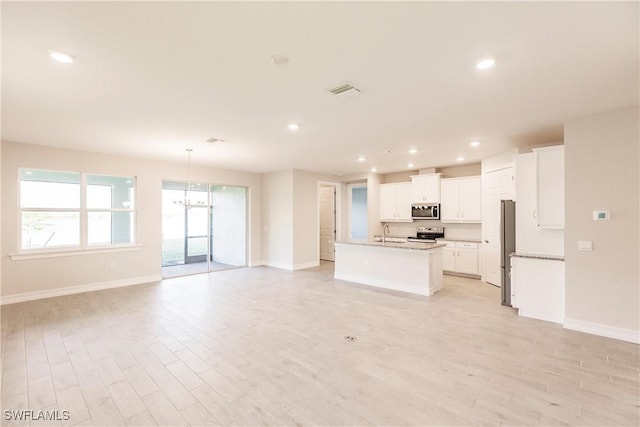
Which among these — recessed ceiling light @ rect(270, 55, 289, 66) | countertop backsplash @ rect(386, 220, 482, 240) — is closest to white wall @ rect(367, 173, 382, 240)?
countertop backsplash @ rect(386, 220, 482, 240)

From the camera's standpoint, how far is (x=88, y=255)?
570 centimetres

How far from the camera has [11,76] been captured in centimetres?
259

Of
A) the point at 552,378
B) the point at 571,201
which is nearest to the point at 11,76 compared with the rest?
the point at 552,378

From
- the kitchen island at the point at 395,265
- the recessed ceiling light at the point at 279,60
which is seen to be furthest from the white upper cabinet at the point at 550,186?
the recessed ceiling light at the point at 279,60

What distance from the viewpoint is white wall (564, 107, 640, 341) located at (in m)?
3.32

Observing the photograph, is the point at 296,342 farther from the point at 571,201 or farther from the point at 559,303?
the point at 571,201

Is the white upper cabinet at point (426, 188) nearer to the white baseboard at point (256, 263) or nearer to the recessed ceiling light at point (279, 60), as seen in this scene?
the white baseboard at point (256, 263)

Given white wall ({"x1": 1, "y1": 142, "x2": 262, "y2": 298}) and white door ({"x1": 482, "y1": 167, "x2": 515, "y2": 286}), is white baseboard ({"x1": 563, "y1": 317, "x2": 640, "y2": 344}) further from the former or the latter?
white wall ({"x1": 1, "y1": 142, "x2": 262, "y2": 298})

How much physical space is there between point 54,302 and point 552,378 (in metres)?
6.99

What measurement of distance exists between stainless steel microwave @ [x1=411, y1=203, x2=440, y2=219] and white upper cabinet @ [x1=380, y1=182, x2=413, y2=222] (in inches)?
8.7

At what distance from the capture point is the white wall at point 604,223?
3322 mm

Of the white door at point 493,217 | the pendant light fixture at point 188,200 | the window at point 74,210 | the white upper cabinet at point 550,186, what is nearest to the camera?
the white upper cabinet at point 550,186

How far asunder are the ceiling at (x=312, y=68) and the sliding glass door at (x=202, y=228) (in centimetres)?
293

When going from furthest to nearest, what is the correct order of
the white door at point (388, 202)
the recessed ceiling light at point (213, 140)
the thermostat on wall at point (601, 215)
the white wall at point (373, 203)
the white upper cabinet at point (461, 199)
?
the white wall at point (373, 203), the white door at point (388, 202), the white upper cabinet at point (461, 199), the recessed ceiling light at point (213, 140), the thermostat on wall at point (601, 215)
